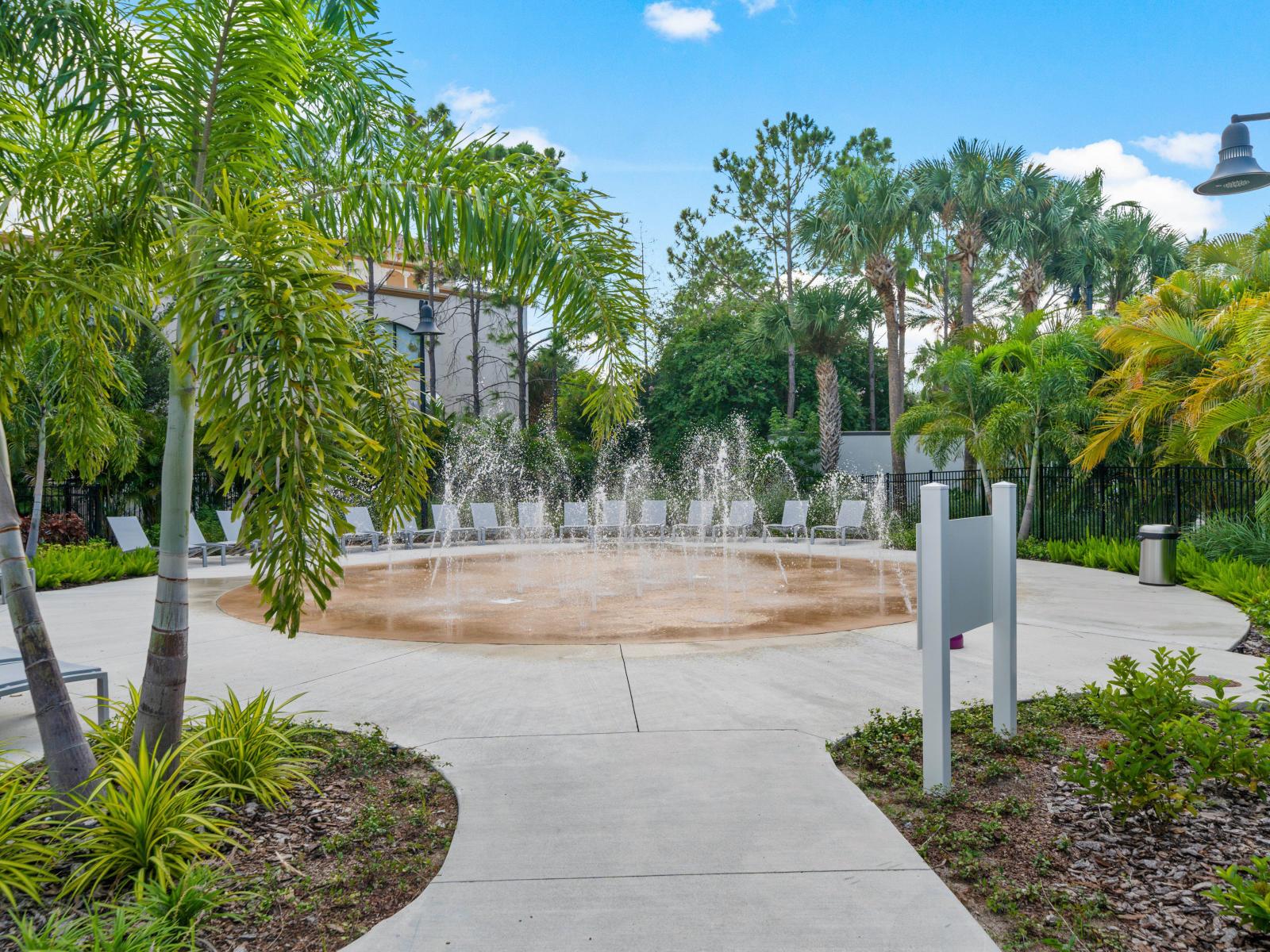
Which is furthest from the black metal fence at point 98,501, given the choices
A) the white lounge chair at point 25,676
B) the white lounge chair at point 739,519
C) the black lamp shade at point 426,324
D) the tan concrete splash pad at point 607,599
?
the white lounge chair at point 25,676

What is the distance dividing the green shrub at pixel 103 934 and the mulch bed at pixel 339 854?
131mm

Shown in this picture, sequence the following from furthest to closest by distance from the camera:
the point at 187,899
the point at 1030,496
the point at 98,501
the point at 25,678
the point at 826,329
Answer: the point at 826,329, the point at 98,501, the point at 1030,496, the point at 25,678, the point at 187,899

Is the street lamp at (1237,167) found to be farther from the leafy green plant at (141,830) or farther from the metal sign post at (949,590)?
the leafy green plant at (141,830)

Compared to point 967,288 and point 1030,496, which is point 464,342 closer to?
point 967,288

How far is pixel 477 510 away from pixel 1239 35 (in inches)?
731

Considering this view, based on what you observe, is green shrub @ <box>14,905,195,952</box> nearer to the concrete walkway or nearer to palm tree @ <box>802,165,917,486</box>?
the concrete walkway

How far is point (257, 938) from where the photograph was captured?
103 inches

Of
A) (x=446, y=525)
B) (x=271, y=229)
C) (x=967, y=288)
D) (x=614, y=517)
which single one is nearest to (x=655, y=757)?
(x=271, y=229)

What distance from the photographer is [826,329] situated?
22.6m

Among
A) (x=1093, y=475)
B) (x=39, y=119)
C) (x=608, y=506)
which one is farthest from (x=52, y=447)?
(x=1093, y=475)

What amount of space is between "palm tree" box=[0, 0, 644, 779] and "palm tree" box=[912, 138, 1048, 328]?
784 inches

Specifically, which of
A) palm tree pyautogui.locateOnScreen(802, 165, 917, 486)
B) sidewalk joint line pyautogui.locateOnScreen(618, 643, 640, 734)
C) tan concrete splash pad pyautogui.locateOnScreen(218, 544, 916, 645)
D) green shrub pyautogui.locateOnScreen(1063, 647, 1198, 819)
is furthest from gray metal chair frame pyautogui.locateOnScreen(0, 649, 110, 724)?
palm tree pyautogui.locateOnScreen(802, 165, 917, 486)

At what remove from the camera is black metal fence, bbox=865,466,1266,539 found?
12.3 meters

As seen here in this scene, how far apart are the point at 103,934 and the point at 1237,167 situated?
980cm
